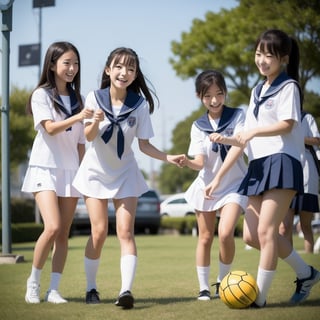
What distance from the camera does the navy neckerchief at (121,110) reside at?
18.6ft

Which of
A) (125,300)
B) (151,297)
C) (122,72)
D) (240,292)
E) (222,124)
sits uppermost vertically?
(122,72)

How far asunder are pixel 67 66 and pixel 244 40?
2060 centimetres

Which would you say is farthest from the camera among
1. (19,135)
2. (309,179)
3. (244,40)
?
(19,135)

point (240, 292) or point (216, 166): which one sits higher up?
point (216, 166)

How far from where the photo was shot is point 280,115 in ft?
17.0

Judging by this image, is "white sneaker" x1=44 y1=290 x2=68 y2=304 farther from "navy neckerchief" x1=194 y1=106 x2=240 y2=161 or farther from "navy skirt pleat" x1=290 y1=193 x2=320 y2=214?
"navy skirt pleat" x1=290 y1=193 x2=320 y2=214

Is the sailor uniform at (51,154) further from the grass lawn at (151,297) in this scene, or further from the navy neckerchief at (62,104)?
the grass lawn at (151,297)

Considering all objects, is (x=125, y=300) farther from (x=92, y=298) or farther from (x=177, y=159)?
(x=177, y=159)

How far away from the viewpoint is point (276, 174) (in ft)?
17.0

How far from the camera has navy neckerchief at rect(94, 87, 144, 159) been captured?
5672 mm

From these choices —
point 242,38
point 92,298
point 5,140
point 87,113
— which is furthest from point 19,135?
point 87,113

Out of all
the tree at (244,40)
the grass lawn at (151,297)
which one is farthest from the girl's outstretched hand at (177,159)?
the tree at (244,40)

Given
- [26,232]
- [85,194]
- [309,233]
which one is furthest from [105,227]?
[26,232]

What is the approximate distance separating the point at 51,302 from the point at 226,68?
2251 centimetres
